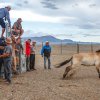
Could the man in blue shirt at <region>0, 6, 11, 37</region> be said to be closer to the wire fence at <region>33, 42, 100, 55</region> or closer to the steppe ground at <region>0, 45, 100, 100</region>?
the steppe ground at <region>0, 45, 100, 100</region>

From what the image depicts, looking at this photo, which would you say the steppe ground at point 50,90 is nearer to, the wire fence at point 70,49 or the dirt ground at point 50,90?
the dirt ground at point 50,90

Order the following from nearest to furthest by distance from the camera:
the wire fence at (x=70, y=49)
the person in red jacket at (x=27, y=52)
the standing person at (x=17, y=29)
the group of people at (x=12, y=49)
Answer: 1. the group of people at (x=12, y=49)
2. the standing person at (x=17, y=29)
3. the person in red jacket at (x=27, y=52)
4. the wire fence at (x=70, y=49)

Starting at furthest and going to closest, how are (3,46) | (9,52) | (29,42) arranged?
(29,42), (3,46), (9,52)

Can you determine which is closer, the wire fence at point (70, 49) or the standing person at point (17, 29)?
the standing person at point (17, 29)

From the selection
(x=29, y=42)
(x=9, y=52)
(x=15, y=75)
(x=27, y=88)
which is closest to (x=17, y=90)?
(x=27, y=88)

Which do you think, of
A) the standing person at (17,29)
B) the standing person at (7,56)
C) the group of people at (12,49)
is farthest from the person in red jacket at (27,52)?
the standing person at (7,56)

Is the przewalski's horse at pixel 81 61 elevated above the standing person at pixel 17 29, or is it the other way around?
the standing person at pixel 17 29

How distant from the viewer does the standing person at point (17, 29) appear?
22.0 m

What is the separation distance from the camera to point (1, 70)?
20.0 m

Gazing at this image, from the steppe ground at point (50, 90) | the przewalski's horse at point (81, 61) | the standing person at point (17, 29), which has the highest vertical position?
the standing person at point (17, 29)

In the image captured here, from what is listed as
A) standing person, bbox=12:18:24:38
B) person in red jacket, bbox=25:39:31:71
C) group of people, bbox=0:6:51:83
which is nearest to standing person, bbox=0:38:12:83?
group of people, bbox=0:6:51:83

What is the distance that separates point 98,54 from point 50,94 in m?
7.69

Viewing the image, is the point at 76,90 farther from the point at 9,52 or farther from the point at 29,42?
the point at 29,42

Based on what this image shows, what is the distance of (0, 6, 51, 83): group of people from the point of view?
17422mm
